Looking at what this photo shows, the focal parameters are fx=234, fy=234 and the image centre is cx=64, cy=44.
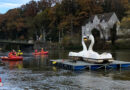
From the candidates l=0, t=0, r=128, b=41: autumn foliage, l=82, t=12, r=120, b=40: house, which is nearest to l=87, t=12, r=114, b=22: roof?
l=82, t=12, r=120, b=40: house

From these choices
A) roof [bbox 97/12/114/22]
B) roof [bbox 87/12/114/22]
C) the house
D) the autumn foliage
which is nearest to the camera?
the house

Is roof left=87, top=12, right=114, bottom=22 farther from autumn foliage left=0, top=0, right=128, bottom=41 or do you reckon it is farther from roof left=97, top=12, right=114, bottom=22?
autumn foliage left=0, top=0, right=128, bottom=41

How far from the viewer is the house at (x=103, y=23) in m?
90.7

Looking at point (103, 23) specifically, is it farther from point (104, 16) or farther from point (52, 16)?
point (52, 16)

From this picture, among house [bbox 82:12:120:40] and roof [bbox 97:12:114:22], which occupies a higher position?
roof [bbox 97:12:114:22]

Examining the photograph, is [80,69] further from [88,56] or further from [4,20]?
[4,20]

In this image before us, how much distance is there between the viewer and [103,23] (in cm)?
9800

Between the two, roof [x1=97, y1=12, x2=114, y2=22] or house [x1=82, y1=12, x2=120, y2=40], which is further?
roof [x1=97, y1=12, x2=114, y2=22]

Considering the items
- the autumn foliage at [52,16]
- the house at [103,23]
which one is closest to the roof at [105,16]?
the house at [103,23]

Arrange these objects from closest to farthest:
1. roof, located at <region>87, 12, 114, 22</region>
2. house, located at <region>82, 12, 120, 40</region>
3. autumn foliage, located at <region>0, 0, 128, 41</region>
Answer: house, located at <region>82, 12, 120, 40</region> → roof, located at <region>87, 12, 114, 22</region> → autumn foliage, located at <region>0, 0, 128, 41</region>

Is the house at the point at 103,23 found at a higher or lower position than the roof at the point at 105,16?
lower

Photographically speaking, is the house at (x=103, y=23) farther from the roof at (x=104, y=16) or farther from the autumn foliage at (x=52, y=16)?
the autumn foliage at (x=52, y=16)

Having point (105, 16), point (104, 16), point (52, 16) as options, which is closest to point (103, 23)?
point (104, 16)

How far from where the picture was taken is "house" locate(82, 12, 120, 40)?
90688 mm
